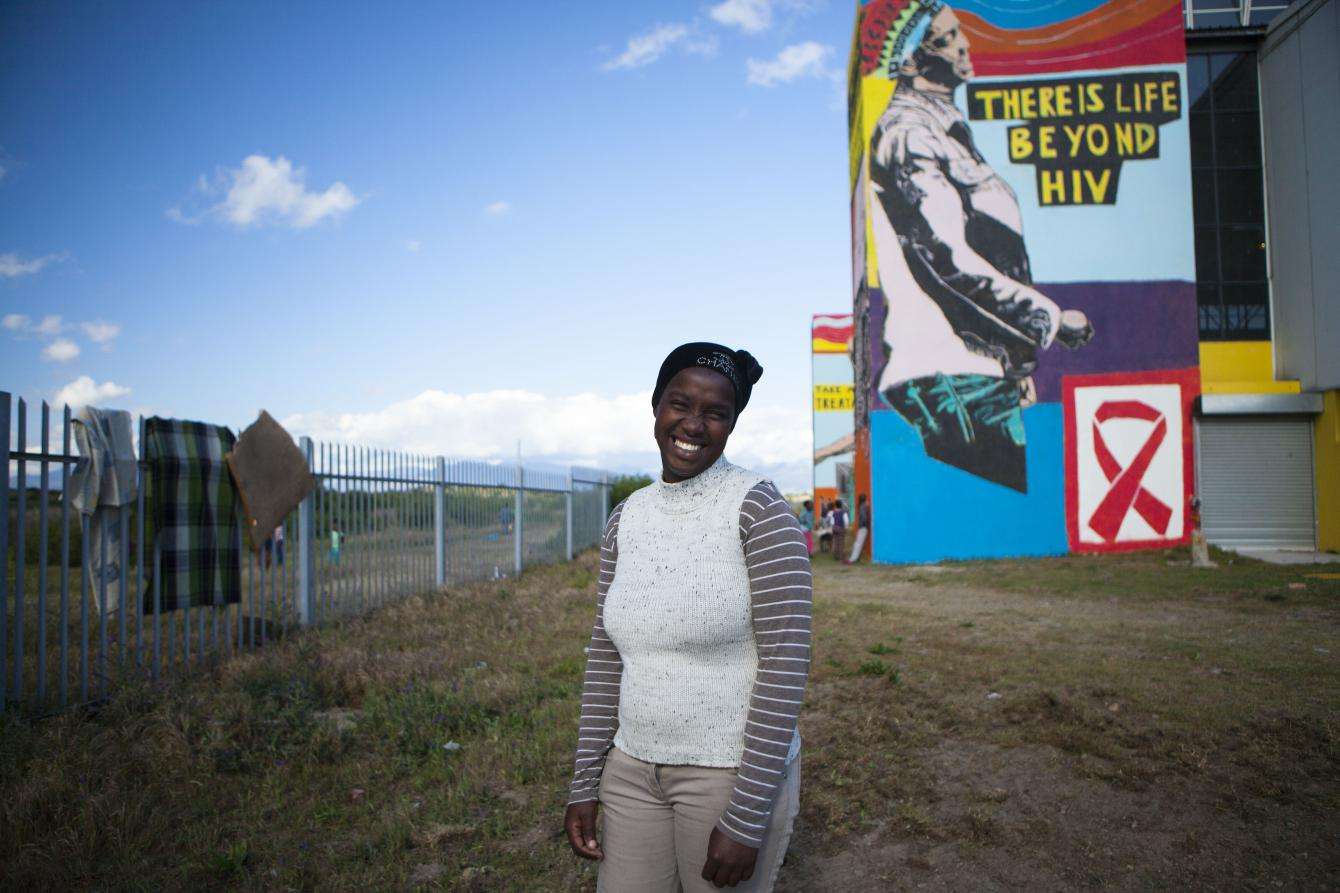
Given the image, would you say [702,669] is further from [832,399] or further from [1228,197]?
[832,399]

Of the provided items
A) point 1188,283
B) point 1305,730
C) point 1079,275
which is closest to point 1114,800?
point 1305,730

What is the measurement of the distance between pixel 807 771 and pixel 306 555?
5.12 meters

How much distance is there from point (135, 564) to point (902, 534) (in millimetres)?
13542

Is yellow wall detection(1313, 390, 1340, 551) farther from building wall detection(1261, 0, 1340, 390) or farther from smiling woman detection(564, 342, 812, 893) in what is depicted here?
smiling woman detection(564, 342, 812, 893)

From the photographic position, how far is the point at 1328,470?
15484mm

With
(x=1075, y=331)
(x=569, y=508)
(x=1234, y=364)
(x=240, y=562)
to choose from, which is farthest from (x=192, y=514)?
(x=1234, y=364)

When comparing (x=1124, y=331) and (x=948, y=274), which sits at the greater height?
(x=948, y=274)

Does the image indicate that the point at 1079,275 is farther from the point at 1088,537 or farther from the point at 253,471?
the point at 253,471

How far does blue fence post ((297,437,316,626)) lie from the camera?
7320mm

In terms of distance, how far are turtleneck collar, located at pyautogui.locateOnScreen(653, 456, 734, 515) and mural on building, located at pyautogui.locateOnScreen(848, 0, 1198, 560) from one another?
48.3 ft

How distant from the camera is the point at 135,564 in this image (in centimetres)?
568

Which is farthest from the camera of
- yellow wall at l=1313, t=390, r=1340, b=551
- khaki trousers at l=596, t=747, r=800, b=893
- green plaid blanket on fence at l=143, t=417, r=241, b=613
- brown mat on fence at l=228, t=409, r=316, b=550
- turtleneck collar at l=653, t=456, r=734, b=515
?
yellow wall at l=1313, t=390, r=1340, b=551

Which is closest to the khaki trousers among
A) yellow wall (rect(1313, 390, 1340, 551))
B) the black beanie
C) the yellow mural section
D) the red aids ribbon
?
the black beanie

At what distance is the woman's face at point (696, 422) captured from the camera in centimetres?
197
